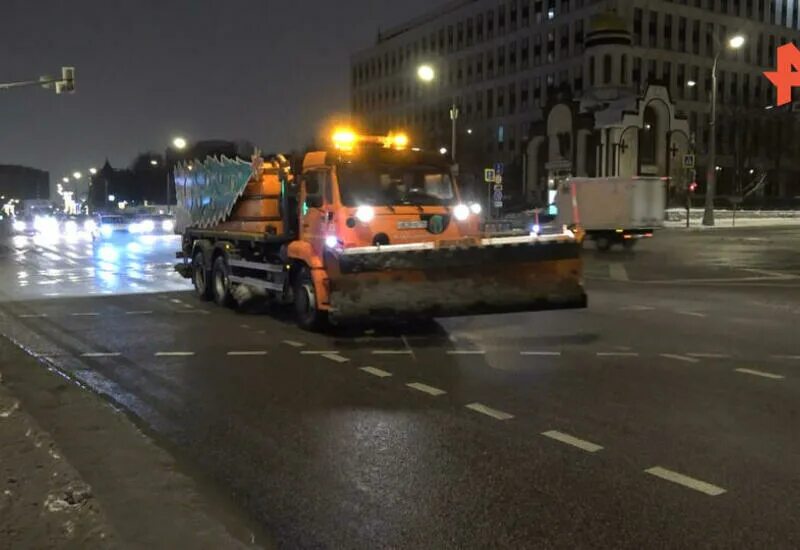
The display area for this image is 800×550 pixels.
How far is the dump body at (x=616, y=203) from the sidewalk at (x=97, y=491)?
2827 centimetres

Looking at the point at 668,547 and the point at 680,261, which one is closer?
the point at 668,547

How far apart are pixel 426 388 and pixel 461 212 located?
470cm

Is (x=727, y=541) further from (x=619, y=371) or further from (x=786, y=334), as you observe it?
(x=786, y=334)

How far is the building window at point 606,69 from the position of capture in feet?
278

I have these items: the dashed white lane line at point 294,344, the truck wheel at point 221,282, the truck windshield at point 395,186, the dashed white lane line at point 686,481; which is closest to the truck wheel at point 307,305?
the dashed white lane line at point 294,344

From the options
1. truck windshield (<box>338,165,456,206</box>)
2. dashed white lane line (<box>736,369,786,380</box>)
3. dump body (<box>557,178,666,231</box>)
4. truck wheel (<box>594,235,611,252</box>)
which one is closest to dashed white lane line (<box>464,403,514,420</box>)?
dashed white lane line (<box>736,369,786,380</box>)

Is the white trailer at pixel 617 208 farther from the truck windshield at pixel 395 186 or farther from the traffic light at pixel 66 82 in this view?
the truck windshield at pixel 395 186

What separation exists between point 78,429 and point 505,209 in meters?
69.9

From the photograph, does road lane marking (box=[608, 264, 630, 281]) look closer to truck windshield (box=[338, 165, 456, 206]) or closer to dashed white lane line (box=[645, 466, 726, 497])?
truck windshield (box=[338, 165, 456, 206])

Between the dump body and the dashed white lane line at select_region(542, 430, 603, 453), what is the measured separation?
27.2 m

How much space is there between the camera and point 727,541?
4508 mm

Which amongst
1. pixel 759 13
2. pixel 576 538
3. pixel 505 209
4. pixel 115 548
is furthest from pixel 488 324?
pixel 759 13

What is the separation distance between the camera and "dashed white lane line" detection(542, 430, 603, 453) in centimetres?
621

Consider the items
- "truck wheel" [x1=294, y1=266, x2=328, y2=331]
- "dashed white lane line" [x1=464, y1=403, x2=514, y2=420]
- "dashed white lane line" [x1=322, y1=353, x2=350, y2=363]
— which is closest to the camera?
"dashed white lane line" [x1=464, y1=403, x2=514, y2=420]
